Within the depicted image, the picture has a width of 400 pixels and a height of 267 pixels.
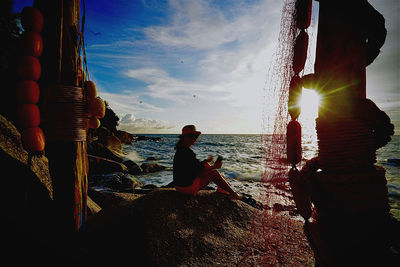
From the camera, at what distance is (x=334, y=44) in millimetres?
1244

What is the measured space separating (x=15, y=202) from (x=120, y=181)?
686cm

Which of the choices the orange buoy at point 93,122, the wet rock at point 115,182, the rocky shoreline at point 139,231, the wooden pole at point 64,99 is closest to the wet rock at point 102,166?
the wet rock at point 115,182

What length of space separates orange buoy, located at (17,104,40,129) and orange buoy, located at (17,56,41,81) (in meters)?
0.39

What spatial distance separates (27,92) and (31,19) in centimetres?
103

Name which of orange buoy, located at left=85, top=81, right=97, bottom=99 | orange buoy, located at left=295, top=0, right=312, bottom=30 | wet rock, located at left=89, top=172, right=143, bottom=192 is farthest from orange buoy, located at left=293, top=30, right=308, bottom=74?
wet rock, located at left=89, top=172, right=143, bottom=192

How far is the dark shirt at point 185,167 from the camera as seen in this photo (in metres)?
4.39

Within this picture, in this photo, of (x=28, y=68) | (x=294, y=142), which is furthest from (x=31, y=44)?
(x=294, y=142)

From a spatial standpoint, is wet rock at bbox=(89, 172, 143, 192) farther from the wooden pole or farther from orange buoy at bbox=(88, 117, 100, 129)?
orange buoy at bbox=(88, 117, 100, 129)

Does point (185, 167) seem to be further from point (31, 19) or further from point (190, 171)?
point (31, 19)

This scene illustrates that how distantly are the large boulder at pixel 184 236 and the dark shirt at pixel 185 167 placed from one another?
1.46ft

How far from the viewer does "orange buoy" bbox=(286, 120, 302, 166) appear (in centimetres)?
139

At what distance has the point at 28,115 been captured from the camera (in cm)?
241

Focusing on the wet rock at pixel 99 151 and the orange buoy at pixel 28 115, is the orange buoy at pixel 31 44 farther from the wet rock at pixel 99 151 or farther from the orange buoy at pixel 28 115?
the wet rock at pixel 99 151

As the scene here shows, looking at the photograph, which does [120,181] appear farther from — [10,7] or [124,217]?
[10,7]
